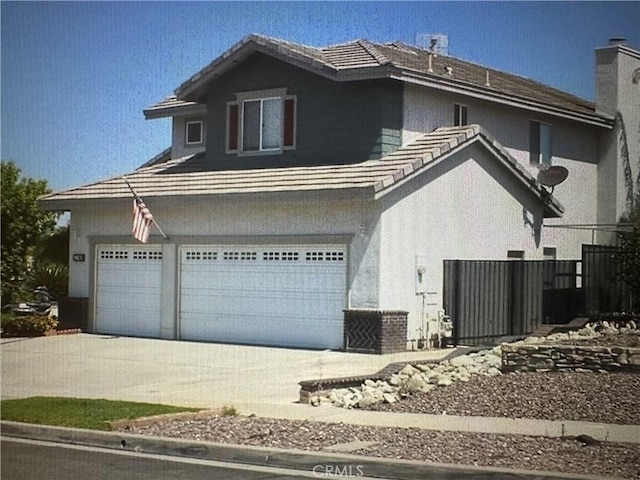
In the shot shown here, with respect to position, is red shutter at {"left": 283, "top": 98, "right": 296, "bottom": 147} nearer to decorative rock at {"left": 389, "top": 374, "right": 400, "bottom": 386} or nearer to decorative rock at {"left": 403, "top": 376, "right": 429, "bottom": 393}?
decorative rock at {"left": 389, "top": 374, "right": 400, "bottom": 386}

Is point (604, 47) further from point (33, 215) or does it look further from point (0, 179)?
point (33, 215)

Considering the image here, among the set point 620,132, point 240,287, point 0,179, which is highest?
point 620,132

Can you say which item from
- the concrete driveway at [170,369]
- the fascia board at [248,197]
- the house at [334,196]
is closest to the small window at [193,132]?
the house at [334,196]

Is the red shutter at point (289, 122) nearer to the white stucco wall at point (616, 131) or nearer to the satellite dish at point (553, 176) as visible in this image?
the satellite dish at point (553, 176)

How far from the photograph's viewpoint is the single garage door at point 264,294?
20.4 m

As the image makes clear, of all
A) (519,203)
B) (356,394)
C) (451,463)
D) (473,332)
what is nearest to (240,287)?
(473,332)

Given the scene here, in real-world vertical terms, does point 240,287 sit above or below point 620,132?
below

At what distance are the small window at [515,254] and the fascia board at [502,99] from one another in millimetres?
3115

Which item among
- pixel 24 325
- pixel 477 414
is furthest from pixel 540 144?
pixel 477 414

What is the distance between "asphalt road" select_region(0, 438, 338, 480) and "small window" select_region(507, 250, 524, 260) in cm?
1434

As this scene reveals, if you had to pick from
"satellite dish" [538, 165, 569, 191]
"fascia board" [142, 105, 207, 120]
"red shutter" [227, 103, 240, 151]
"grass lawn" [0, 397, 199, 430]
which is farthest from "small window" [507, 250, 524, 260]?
"grass lawn" [0, 397, 199, 430]

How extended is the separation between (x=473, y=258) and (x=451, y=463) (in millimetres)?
13224

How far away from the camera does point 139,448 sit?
11125 millimetres

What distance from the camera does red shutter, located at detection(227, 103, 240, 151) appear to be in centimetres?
2395
